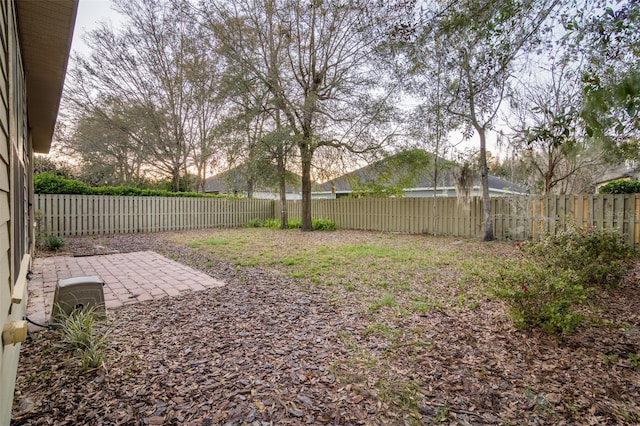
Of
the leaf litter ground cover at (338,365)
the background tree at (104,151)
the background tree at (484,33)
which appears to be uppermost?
the background tree at (104,151)

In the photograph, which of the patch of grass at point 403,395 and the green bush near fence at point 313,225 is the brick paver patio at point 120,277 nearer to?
the patch of grass at point 403,395

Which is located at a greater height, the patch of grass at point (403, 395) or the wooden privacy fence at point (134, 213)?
the wooden privacy fence at point (134, 213)

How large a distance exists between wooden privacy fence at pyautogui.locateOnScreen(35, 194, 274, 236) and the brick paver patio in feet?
11.8

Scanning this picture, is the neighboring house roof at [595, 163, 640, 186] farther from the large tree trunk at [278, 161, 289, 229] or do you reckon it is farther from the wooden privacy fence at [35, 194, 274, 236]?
the wooden privacy fence at [35, 194, 274, 236]

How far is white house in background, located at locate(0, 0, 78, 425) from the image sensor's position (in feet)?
→ 4.75

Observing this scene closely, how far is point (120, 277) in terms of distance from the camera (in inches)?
168

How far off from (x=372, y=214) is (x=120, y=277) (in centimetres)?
882

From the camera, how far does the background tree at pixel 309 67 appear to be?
338 inches

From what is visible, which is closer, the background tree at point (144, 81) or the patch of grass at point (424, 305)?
the patch of grass at point (424, 305)

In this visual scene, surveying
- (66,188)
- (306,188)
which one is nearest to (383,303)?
(306,188)

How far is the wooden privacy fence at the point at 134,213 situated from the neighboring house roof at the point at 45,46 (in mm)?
5417

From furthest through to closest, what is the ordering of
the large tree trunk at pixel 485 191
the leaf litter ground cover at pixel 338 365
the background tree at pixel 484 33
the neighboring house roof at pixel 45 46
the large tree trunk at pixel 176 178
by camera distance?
the large tree trunk at pixel 176 178 → the large tree trunk at pixel 485 191 → the background tree at pixel 484 33 → the neighboring house roof at pixel 45 46 → the leaf litter ground cover at pixel 338 365

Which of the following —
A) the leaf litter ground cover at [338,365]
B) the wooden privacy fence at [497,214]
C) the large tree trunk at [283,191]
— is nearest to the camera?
the leaf litter ground cover at [338,365]

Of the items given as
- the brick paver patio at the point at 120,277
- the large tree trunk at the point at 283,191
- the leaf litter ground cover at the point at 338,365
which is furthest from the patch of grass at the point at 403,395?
the large tree trunk at the point at 283,191
